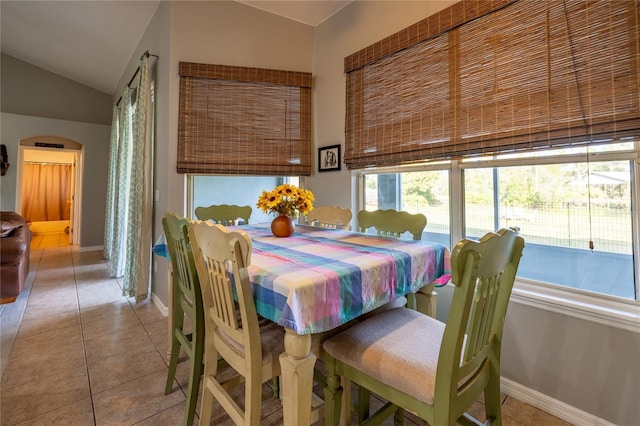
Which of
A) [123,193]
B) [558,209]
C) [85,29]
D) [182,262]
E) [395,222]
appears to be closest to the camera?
[182,262]

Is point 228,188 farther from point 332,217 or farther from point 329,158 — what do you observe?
point 332,217

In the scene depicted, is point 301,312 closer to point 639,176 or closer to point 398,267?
point 398,267

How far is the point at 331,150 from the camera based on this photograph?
2895mm

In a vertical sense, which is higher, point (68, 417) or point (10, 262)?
point (10, 262)

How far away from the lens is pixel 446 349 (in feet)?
2.71

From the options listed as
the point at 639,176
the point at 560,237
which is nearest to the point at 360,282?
the point at 560,237

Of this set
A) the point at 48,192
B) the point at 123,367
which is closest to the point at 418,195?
the point at 123,367

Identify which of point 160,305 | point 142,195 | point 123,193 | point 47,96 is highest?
point 47,96

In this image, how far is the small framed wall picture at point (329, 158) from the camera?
9.31 ft

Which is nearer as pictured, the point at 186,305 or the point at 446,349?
the point at 446,349

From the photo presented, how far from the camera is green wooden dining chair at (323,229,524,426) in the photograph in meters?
0.79

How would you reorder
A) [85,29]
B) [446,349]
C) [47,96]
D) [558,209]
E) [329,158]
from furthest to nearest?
[47,96]
[85,29]
[329,158]
[558,209]
[446,349]

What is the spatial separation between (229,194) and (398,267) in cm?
222

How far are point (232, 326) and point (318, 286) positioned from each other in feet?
1.32
